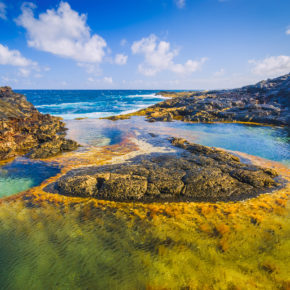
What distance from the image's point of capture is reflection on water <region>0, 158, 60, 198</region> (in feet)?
40.4

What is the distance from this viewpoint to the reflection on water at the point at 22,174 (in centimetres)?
1232

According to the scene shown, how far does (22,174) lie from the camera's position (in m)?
14.3

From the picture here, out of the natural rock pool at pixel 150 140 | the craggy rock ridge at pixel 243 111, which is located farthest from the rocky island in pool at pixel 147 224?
the craggy rock ridge at pixel 243 111

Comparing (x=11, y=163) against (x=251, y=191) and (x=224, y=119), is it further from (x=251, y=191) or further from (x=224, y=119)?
(x=224, y=119)

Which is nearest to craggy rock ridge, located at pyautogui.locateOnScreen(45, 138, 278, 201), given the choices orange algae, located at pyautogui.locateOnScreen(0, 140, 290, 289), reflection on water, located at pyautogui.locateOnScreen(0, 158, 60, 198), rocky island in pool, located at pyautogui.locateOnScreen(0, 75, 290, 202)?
rocky island in pool, located at pyautogui.locateOnScreen(0, 75, 290, 202)

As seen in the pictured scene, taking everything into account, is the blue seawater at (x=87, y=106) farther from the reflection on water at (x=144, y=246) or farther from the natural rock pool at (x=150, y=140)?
the reflection on water at (x=144, y=246)

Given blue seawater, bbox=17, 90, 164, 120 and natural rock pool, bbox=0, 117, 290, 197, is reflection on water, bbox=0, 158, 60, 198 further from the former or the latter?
blue seawater, bbox=17, 90, 164, 120

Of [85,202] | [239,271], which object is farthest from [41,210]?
[239,271]

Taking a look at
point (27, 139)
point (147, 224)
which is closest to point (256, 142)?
point (147, 224)

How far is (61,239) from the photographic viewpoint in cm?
766

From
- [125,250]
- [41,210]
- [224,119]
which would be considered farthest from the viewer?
[224,119]

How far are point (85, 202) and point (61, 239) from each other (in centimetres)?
273

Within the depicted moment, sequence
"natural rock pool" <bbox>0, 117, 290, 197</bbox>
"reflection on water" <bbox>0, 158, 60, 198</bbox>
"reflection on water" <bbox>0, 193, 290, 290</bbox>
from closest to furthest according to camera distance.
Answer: "reflection on water" <bbox>0, 193, 290, 290</bbox>, "reflection on water" <bbox>0, 158, 60, 198</bbox>, "natural rock pool" <bbox>0, 117, 290, 197</bbox>

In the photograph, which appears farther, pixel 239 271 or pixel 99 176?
pixel 99 176
